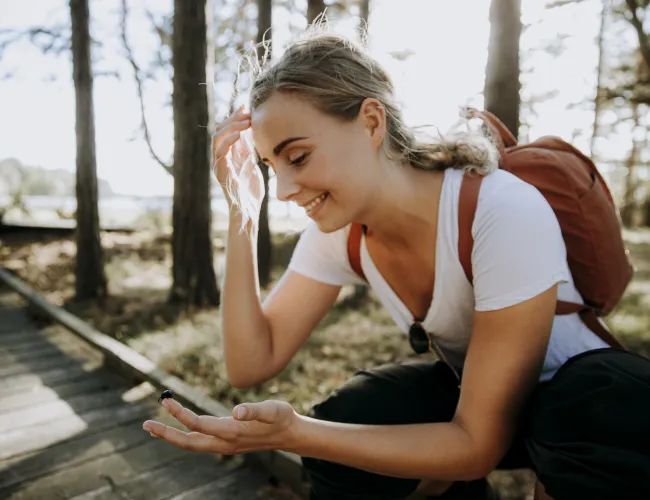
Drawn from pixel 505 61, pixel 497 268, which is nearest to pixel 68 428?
pixel 497 268

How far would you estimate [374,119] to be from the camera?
1.69m

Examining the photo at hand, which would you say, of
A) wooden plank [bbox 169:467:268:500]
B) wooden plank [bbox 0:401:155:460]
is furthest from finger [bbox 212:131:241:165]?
wooden plank [bbox 0:401:155:460]

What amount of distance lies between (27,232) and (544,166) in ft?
47.9

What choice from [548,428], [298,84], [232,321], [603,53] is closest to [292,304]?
[232,321]

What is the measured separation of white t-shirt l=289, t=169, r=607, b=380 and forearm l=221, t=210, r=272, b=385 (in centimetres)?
38

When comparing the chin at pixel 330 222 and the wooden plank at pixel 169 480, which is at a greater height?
the chin at pixel 330 222

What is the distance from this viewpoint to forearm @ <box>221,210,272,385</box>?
196 cm

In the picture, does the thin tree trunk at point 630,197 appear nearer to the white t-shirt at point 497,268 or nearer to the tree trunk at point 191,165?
the tree trunk at point 191,165

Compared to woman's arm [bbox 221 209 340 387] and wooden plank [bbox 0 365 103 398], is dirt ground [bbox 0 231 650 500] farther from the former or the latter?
woman's arm [bbox 221 209 340 387]

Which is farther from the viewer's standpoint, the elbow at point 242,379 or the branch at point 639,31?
the branch at point 639,31

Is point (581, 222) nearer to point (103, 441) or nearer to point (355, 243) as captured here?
point (355, 243)

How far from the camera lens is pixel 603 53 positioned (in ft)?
58.0

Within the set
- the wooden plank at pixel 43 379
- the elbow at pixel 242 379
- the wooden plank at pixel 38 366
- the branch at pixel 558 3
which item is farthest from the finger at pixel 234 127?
the branch at pixel 558 3

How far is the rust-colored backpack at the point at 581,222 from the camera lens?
5.13 feet
